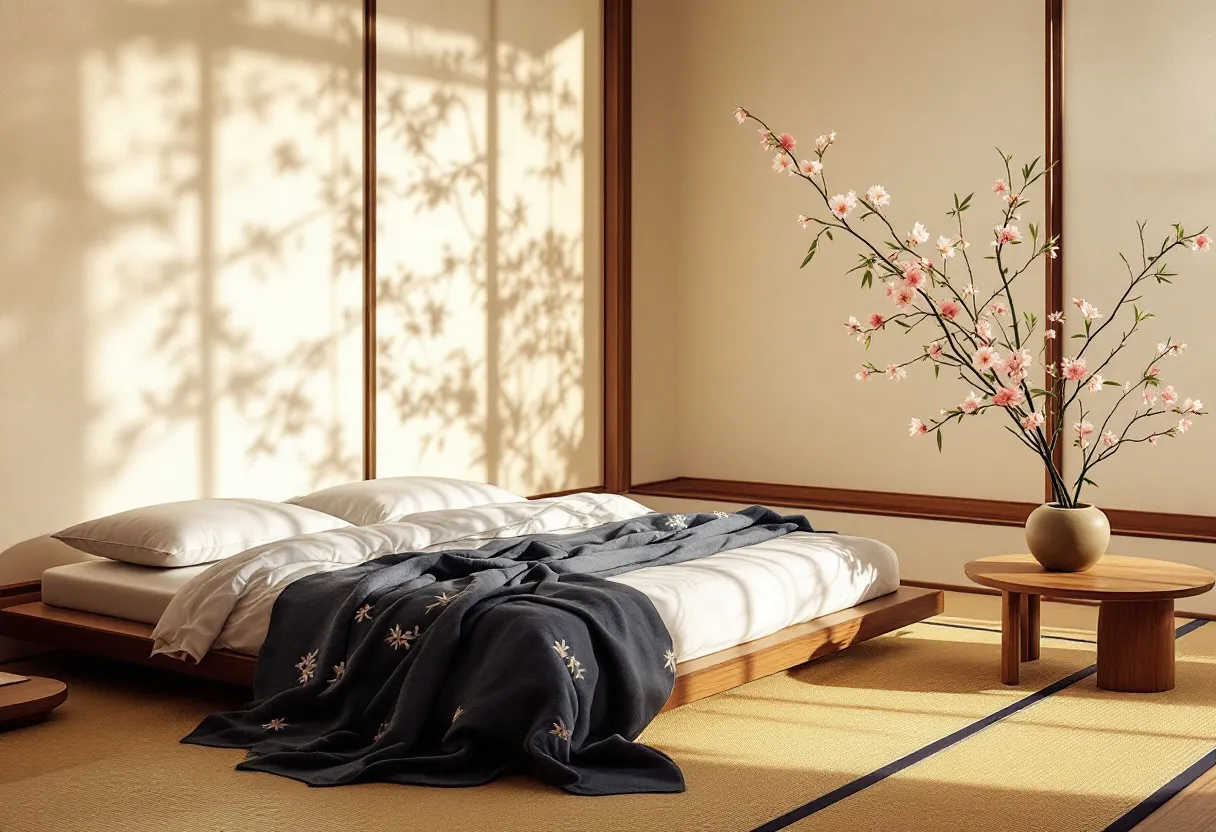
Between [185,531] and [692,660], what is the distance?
1.60 metres

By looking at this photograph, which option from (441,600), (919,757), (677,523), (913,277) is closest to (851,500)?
(677,523)

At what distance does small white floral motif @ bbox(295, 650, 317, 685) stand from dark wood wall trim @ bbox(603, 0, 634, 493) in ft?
11.0

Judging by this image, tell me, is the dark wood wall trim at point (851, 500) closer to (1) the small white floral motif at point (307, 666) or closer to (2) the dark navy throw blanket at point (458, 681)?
(2) the dark navy throw blanket at point (458, 681)

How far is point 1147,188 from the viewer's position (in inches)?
227

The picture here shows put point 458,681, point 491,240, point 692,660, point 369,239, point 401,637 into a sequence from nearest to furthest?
point 458,681, point 401,637, point 692,660, point 369,239, point 491,240

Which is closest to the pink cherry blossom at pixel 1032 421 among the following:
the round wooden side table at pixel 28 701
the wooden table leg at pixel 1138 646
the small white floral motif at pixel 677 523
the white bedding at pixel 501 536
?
the wooden table leg at pixel 1138 646

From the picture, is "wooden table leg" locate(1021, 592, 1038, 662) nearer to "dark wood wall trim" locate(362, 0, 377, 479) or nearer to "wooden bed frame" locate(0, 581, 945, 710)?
"wooden bed frame" locate(0, 581, 945, 710)

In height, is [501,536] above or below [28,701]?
above

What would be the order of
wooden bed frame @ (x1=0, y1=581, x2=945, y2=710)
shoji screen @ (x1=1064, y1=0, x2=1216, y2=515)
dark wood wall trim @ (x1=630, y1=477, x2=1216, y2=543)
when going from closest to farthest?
wooden bed frame @ (x1=0, y1=581, x2=945, y2=710)
dark wood wall trim @ (x1=630, y1=477, x2=1216, y2=543)
shoji screen @ (x1=1064, y1=0, x2=1216, y2=515)

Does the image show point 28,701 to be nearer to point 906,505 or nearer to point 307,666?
point 307,666

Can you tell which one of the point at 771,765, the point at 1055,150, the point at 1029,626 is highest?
the point at 1055,150

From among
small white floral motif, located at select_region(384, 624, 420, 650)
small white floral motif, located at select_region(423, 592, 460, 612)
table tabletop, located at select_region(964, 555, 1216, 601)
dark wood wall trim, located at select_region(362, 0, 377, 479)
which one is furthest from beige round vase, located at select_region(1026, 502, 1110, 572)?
dark wood wall trim, located at select_region(362, 0, 377, 479)

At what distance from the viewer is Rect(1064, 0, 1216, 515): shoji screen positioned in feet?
18.6

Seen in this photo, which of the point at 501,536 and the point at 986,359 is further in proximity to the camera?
the point at 501,536
